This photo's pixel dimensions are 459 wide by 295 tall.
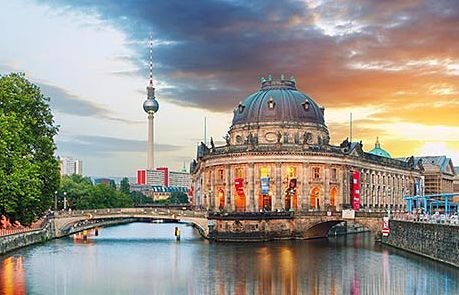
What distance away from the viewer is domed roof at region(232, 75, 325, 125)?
456 ft

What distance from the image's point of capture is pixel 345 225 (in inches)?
5389

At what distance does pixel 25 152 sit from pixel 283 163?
49.2 meters

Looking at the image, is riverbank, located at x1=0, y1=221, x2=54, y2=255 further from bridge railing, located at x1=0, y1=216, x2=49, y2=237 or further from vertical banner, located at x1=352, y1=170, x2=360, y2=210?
vertical banner, located at x1=352, y1=170, x2=360, y2=210

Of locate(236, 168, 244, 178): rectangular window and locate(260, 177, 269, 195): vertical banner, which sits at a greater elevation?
locate(236, 168, 244, 178): rectangular window

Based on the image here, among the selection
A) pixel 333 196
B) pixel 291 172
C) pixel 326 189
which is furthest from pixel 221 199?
pixel 333 196

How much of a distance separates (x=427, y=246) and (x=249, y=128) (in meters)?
65.0

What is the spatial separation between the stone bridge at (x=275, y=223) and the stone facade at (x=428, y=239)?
787 centimetres

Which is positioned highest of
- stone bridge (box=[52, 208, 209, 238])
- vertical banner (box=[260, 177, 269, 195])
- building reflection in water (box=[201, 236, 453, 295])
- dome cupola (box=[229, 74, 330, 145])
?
dome cupola (box=[229, 74, 330, 145])

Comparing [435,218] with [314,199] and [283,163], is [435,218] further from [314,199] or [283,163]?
[314,199]

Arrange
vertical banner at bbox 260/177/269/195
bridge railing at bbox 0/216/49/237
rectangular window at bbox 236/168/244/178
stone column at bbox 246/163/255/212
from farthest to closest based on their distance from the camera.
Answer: rectangular window at bbox 236/168/244/178, stone column at bbox 246/163/255/212, vertical banner at bbox 260/177/269/195, bridge railing at bbox 0/216/49/237

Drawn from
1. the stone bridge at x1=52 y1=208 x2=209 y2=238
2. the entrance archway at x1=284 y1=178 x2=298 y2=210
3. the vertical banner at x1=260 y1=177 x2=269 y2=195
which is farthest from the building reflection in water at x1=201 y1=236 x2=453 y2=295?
the entrance archway at x1=284 y1=178 x2=298 y2=210

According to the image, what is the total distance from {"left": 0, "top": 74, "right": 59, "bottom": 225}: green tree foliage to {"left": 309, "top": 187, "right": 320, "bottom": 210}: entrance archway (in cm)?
4798

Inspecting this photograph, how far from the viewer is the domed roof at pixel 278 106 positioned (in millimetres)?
139000

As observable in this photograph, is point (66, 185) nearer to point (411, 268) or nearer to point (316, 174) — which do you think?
point (316, 174)
